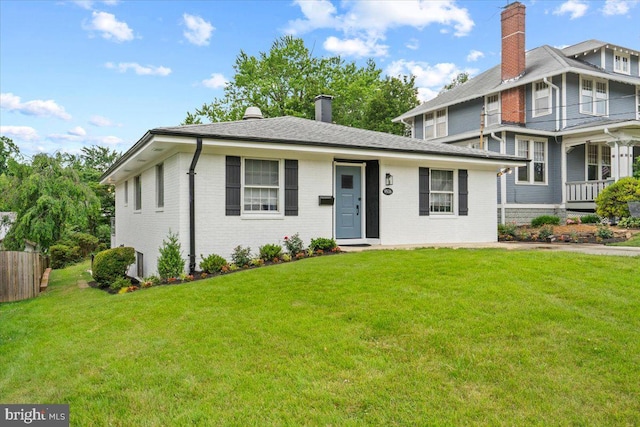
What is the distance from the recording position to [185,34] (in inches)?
695

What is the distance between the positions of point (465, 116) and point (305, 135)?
14.2 metres

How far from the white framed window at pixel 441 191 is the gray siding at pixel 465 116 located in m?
10.0

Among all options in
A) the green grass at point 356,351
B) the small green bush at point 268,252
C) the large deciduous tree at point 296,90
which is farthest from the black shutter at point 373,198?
the large deciduous tree at point 296,90

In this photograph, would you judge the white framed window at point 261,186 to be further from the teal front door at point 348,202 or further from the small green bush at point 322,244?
the teal front door at point 348,202

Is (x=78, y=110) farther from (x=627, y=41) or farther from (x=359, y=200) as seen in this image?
(x=627, y=41)

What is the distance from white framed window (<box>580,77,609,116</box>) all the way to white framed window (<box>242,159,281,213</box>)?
1524cm

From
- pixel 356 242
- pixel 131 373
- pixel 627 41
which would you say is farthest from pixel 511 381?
pixel 627 41

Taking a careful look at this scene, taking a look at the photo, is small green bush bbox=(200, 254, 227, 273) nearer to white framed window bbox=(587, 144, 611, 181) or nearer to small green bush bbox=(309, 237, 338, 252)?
small green bush bbox=(309, 237, 338, 252)

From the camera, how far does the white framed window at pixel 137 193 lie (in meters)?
13.7

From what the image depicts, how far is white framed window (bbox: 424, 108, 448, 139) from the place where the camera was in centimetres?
2322

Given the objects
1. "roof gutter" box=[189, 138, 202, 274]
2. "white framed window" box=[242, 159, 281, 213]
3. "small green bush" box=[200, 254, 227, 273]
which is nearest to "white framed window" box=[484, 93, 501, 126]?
"white framed window" box=[242, 159, 281, 213]

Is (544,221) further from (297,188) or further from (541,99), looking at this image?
→ (297,188)

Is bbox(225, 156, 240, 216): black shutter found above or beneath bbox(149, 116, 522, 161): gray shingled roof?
beneath

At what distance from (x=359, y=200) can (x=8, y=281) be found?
28.6ft
